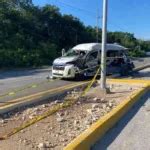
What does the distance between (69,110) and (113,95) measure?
3095 mm

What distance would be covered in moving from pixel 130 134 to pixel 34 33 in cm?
4407

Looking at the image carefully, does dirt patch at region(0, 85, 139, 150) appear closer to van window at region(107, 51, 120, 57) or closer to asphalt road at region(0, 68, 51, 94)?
asphalt road at region(0, 68, 51, 94)

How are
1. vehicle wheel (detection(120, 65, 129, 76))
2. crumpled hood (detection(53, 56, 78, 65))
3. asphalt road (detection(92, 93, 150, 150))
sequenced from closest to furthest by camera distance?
asphalt road (detection(92, 93, 150, 150)), crumpled hood (detection(53, 56, 78, 65)), vehicle wheel (detection(120, 65, 129, 76))

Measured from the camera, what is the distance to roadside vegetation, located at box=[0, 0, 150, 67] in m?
40.7

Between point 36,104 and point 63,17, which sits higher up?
point 63,17

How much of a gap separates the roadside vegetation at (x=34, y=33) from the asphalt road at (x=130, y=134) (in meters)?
27.0

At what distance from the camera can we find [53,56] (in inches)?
1829

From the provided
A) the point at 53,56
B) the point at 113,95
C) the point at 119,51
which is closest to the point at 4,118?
the point at 113,95

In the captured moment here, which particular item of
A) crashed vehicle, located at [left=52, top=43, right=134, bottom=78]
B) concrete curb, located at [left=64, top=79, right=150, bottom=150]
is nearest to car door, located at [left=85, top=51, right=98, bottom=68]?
crashed vehicle, located at [left=52, top=43, right=134, bottom=78]

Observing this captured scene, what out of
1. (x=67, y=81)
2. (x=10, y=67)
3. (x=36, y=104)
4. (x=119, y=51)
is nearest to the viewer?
(x=36, y=104)

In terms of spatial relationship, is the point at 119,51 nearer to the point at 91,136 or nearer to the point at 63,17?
the point at 91,136

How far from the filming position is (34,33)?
51531mm

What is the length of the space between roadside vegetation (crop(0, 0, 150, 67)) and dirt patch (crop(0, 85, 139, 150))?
2523 cm

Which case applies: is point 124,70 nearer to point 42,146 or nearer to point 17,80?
point 17,80
